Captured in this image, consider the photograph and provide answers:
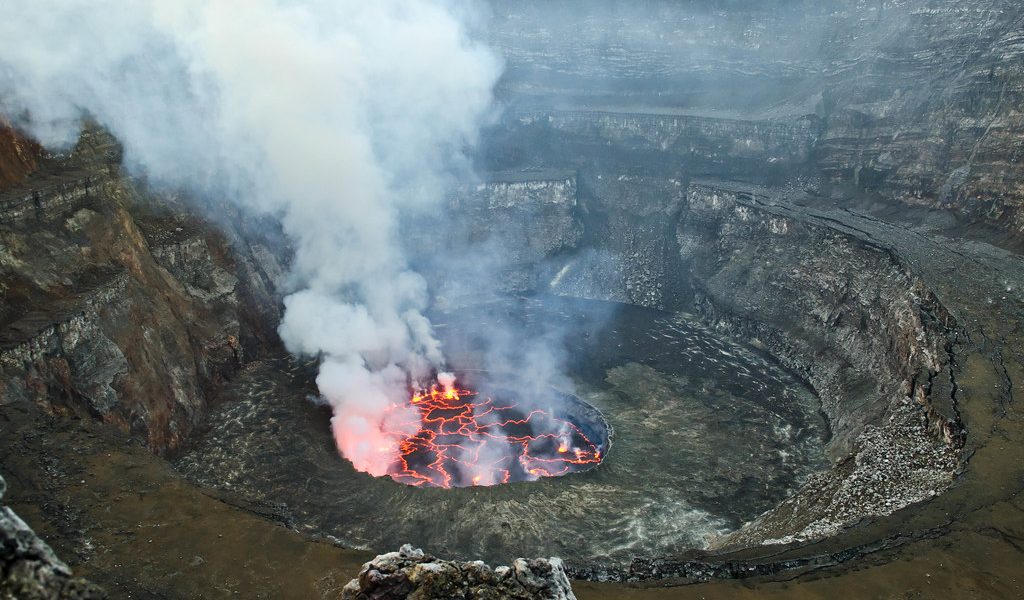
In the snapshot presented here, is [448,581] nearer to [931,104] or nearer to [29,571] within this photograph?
[29,571]

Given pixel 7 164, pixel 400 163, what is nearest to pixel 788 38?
pixel 400 163

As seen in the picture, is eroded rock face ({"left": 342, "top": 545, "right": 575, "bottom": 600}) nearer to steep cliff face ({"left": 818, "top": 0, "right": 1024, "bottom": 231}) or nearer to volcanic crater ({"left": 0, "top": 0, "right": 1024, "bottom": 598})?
volcanic crater ({"left": 0, "top": 0, "right": 1024, "bottom": 598})

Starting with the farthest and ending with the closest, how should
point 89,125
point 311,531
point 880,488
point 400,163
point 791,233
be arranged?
point 400,163
point 791,233
point 89,125
point 311,531
point 880,488

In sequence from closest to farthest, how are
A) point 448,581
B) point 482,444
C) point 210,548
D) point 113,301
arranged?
point 448,581 → point 210,548 → point 113,301 → point 482,444

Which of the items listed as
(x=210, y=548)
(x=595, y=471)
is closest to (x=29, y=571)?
(x=210, y=548)

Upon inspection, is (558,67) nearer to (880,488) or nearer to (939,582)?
(880,488)

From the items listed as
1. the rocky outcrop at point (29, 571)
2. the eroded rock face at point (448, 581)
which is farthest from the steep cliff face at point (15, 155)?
the eroded rock face at point (448, 581)
